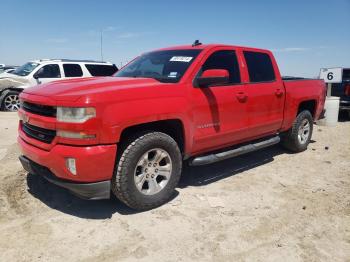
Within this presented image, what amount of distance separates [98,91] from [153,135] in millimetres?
786

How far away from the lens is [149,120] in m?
3.63

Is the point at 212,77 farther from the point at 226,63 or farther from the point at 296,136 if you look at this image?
the point at 296,136

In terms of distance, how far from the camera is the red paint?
327 centimetres

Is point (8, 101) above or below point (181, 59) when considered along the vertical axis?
below

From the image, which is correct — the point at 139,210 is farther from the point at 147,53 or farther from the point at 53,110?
the point at 147,53

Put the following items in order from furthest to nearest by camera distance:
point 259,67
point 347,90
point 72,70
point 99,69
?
point 99,69 → point 72,70 → point 347,90 → point 259,67

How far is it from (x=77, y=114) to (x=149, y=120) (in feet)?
2.53

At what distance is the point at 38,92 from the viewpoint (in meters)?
3.68

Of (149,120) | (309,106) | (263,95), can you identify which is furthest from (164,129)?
(309,106)

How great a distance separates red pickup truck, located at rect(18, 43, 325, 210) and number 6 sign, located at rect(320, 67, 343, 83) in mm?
5697

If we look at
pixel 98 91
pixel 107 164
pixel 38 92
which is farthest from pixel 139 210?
pixel 38 92

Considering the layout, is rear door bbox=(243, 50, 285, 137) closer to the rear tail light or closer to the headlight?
the headlight

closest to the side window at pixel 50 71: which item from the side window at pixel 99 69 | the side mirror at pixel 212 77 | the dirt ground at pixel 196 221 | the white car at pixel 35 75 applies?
the white car at pixel 35 75

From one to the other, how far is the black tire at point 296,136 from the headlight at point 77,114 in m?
4.28
